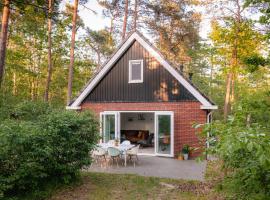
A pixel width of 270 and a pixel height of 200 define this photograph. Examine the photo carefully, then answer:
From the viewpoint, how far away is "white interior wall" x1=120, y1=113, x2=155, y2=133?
748 inches

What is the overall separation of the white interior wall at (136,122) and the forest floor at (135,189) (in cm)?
972

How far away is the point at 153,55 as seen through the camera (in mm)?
13789

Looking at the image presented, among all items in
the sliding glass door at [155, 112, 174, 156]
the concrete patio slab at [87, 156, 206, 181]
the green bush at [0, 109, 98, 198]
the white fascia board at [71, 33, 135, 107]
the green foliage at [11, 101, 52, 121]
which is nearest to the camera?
the green bush at [0, 109, 98, 198]

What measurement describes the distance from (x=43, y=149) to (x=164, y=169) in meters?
5.41

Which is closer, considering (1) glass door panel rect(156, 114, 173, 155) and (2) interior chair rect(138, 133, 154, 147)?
(1) glass door panel rect(156, 114, 173, 155)

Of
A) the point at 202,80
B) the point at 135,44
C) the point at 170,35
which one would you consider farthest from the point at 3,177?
the point at 202,80

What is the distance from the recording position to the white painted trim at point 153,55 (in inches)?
510

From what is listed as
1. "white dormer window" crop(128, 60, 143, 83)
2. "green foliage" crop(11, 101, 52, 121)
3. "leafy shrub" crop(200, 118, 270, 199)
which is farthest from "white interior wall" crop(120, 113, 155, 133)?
"leafy shrub" crop(200, 118, 270, 199)

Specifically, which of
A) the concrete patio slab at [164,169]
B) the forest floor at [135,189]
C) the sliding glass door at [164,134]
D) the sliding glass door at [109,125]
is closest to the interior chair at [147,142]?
the sliding glass door at [109,125]

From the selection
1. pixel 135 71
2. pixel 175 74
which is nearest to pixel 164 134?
pixel 175 74

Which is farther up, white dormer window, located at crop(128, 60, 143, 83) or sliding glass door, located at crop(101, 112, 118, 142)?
white dormer window, located at crop(128, 60, 143, 83)

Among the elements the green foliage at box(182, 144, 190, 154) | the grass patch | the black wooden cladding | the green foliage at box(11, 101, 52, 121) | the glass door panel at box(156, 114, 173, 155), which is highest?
the black wooden cladding

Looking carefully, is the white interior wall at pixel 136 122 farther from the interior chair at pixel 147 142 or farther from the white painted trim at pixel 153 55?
the white painted trim at pixel 153 55

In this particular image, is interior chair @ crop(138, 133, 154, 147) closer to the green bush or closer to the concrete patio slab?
the concrete patio slab
